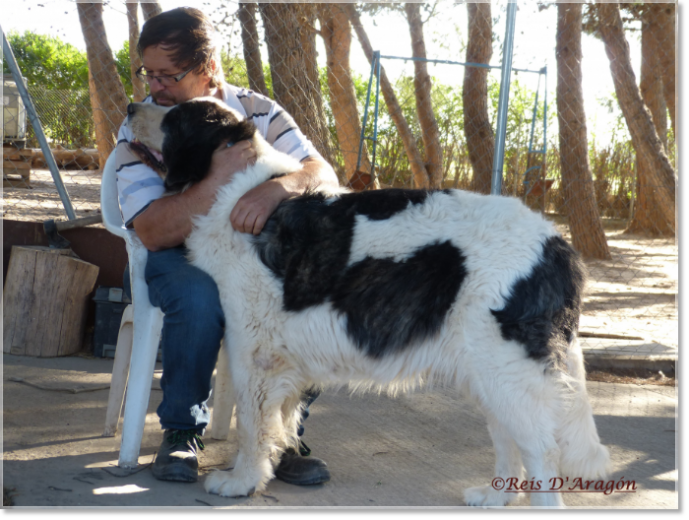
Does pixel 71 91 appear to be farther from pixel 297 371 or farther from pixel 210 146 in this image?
pixel 297 371

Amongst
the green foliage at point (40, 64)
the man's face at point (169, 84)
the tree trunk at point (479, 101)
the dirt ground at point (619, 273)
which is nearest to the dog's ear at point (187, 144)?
the man's face at point (169, 84)

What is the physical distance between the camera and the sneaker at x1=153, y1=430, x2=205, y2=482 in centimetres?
242

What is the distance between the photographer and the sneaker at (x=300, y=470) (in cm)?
248

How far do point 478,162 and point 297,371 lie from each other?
17.1 feet

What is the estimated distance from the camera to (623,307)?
6488 mm

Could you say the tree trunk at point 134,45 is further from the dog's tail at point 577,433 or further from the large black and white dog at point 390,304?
the dog's tail at point 577,433

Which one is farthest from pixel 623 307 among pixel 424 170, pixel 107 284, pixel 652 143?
pixel 107 284

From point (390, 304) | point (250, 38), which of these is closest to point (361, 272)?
point (390, 304)

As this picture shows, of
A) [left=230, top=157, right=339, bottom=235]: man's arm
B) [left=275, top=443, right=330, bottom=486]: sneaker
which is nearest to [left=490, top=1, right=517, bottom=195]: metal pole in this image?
[left=230, top=157, right=339, bottom=235]: man's arm

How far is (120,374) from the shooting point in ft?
9.51

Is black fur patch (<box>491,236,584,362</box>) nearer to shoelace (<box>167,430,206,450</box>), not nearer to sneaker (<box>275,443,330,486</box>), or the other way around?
sneaker (<box>275,443,330,486</box>)

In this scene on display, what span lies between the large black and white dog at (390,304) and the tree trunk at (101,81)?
11.9ft

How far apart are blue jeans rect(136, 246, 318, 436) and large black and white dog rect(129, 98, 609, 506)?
0.24 feet

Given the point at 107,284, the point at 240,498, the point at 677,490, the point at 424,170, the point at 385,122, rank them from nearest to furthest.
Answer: the point at 240,498, the point at 677,490, the point at 107,284, the point at 424,170, the point at 385,122
